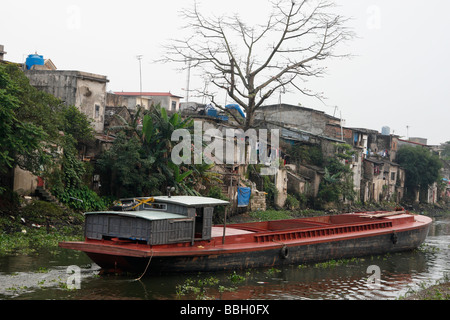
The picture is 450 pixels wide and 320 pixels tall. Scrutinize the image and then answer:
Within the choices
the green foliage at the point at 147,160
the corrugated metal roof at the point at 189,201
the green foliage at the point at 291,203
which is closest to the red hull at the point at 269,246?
the corrugated metal roof at the point at 189,201

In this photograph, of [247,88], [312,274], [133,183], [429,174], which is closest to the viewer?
[312,274]

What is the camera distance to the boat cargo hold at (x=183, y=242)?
1188 cm

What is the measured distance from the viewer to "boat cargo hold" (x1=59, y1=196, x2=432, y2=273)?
11875 mm

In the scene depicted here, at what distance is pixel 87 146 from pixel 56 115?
14.2 feet

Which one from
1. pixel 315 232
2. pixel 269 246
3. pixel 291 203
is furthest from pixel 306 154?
pixel 269 246

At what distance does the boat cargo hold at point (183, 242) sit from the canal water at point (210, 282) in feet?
0.99

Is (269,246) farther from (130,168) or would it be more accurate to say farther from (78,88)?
(78,88)

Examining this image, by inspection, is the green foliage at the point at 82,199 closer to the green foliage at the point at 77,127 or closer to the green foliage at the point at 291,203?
the green foliage at the point at 77,127

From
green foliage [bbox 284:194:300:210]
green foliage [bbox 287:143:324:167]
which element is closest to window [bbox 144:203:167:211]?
green foliage [bbox 284:194:300:210]

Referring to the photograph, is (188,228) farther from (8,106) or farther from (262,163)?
(262,163)

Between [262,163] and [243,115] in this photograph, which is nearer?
[262,163]

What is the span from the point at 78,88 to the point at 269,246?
15836mm

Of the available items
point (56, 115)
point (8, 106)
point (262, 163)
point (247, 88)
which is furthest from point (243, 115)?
point (8, 106)

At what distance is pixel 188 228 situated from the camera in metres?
12.7
